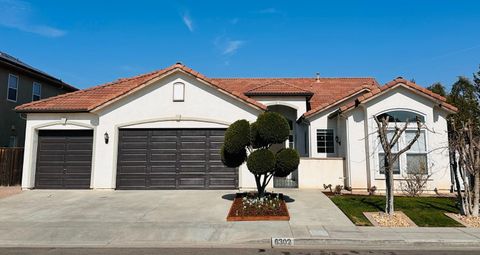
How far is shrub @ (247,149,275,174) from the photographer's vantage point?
10938 mm

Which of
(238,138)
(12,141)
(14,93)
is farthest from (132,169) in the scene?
(14,93)

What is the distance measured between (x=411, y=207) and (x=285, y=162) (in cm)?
422

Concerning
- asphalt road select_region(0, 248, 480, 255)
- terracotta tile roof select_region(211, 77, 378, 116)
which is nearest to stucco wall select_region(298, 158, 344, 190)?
terracotta tile roof select_region(211, 77, 378, 116)

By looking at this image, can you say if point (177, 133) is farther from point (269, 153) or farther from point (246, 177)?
point (269, 153)

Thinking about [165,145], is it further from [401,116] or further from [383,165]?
[401,116]

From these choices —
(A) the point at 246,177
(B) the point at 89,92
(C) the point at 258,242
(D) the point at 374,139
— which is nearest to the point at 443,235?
(C) the point at 258,242

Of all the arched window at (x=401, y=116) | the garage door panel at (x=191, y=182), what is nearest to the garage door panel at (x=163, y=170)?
the garage door panel at (x=191, y=182)

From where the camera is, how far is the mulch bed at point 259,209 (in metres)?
9.61

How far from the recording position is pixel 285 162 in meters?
11.1

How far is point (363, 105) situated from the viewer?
14.1 metres

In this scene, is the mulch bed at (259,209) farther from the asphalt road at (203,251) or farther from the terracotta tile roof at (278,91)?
the terracotta tile roof at (278,91)

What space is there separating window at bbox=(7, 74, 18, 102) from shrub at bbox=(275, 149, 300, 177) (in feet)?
54.3

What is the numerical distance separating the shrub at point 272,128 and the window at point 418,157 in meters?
5.80

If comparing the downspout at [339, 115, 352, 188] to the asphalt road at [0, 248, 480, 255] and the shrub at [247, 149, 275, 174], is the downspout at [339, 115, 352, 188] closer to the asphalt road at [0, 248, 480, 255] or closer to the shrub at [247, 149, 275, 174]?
the shrub at [247, 149, 275, 174]
